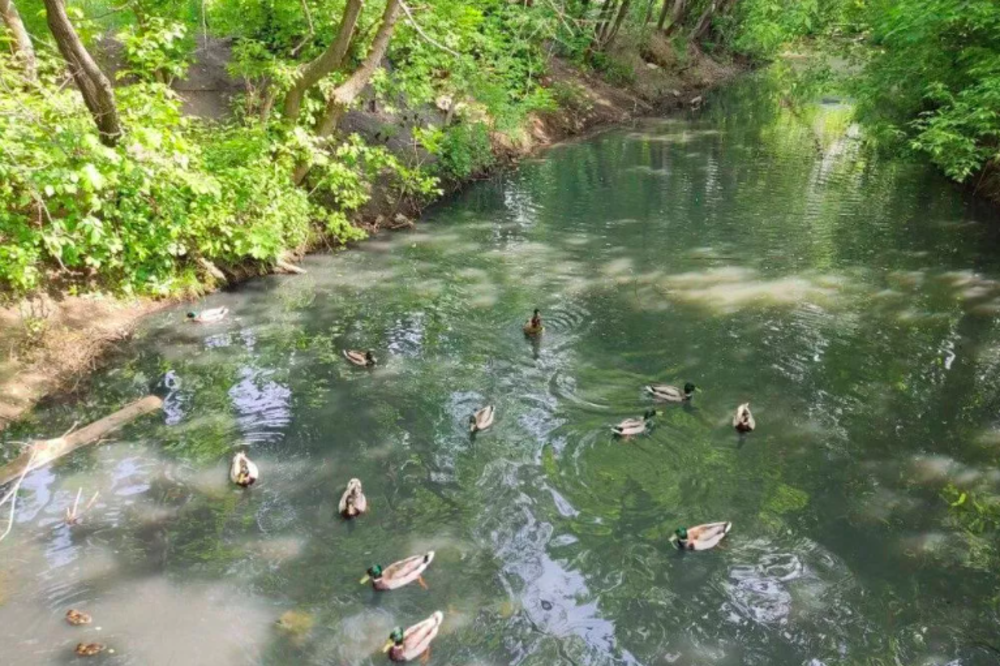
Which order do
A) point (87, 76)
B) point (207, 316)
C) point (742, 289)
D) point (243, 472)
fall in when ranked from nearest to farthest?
point (243, 472)
point (87, 76)
point (207, 316)
point (742, 289)

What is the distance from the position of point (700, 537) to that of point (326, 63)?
1144 centimetres

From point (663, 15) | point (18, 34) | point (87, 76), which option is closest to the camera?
point (87, 76)

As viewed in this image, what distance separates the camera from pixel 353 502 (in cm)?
804

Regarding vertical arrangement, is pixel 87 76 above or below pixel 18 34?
below

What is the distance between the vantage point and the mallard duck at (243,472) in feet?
27.8

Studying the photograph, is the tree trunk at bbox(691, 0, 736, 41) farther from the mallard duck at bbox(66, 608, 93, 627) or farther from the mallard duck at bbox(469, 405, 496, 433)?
the mallard duck at bbox(66, 608, 93, 627)

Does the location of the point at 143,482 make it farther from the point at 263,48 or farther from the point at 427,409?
the point at 263,48

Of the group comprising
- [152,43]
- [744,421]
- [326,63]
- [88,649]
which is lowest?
[88,649]

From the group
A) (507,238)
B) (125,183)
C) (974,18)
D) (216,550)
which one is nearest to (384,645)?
(216,550)

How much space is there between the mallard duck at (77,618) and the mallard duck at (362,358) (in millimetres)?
5513

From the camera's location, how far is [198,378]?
1107 cm

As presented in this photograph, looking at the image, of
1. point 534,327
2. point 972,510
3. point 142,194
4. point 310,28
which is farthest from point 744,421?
point 310,28

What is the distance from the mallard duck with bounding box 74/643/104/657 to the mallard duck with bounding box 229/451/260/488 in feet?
7.96

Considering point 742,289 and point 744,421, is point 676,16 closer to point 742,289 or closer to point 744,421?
point 742,289
